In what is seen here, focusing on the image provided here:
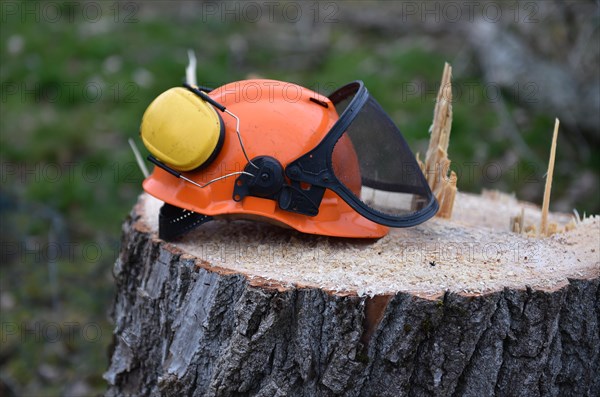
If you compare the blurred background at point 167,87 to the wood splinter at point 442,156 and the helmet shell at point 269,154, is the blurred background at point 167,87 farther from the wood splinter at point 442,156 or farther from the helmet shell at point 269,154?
the wood splinter at point 442,156

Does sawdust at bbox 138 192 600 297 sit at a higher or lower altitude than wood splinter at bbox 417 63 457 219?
lower

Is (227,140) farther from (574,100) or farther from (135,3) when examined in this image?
(135,3)

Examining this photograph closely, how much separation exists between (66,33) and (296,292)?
5.17m

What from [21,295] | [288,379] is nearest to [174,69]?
[21,295]

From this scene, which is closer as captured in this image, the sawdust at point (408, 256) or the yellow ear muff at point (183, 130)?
the sawdust at point (408, 256)

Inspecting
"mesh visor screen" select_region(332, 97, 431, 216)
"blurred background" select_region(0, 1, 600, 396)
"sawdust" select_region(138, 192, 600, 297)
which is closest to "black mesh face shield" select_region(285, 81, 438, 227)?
"mesh visor screen" select_region(332, 97, 431, 216)

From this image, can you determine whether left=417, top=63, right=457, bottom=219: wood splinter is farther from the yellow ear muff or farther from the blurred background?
the blurred background

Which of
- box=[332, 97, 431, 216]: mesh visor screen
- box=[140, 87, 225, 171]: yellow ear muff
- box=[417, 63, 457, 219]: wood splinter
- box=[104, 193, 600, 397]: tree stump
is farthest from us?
box=[417, 63, 457, 219]: wood splinter

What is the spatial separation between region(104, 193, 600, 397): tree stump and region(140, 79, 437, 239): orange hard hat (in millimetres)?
Result: 126

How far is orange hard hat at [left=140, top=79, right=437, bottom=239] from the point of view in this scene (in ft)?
8.47

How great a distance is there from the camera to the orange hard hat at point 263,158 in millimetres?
2582

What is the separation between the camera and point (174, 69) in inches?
246

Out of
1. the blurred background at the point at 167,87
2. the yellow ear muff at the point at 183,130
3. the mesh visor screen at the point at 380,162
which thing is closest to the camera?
the yellow ear muff at the point at 183,130

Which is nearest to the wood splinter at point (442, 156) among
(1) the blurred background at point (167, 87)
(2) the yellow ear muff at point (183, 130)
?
(2) the yellow ear muff at point (183, 130)
